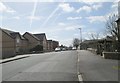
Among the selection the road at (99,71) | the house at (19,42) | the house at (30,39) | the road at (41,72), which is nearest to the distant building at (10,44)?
the house at (19,42)

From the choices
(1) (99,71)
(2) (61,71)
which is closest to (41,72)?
(2) (61,71)

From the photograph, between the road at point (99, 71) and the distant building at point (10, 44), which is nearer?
the road at point (99, 71)

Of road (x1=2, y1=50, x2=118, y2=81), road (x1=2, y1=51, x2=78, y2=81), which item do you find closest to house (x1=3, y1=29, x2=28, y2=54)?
road (x1=2, y1=51, x2=78, y2=81)

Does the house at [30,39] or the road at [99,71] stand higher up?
the house at [30,39]

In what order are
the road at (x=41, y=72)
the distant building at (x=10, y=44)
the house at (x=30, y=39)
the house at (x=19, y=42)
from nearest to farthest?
the road at (x=41, y=72)
the distant building at (x=10, y=44)
the house at (x=19, y=42)
the house at (x=30, y=39)

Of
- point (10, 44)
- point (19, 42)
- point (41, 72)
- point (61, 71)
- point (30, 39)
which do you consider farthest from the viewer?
point (30, 39)

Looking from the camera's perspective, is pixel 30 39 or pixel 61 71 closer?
pixel 61 71

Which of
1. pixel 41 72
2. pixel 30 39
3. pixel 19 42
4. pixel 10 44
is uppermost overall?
pixel 30 39

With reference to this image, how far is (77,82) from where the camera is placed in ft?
39.4

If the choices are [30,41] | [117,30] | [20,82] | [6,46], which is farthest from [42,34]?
[20,82]

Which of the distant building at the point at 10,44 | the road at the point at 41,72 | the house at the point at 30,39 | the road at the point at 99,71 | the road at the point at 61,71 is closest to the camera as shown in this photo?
the road at the point at 99,71

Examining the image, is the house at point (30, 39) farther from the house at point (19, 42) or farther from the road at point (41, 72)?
the road at point (41, 72)

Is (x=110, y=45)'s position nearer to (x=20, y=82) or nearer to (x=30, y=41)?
(x=20, y=82)

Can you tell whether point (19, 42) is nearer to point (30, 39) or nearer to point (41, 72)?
point (30, 39)
